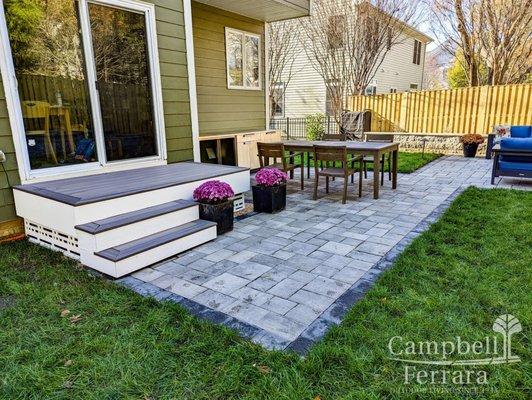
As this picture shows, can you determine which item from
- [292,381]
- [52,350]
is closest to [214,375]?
[292,381]

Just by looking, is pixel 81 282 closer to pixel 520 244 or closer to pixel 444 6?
pixel 520 244

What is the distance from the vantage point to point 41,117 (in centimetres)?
387

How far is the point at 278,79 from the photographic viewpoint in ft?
50.7

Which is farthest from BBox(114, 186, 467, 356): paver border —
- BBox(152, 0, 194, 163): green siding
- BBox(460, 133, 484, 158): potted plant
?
BBox(460, 133, 484, 158): potted plant

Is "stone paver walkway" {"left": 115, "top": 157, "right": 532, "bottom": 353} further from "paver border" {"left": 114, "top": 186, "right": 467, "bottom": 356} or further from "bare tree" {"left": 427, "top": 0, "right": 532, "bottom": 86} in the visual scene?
"bare tree" {"left": 427, "top": 0, "right": 532, "bottom": 86}

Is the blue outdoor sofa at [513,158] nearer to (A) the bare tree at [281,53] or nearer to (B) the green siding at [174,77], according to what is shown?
(B) the green siding at [174,77]

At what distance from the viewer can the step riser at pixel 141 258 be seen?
115 inches

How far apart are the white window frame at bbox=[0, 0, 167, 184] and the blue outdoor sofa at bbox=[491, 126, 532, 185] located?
16.9 ft

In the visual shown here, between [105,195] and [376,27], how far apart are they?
1075cm

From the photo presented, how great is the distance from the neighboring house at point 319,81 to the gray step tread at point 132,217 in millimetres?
11878

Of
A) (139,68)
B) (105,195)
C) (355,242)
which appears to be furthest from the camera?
(139,68)

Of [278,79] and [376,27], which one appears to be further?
[278,79]

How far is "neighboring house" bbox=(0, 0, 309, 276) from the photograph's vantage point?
3504mm
